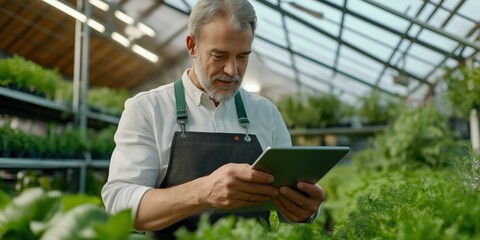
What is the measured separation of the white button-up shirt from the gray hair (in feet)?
0.87

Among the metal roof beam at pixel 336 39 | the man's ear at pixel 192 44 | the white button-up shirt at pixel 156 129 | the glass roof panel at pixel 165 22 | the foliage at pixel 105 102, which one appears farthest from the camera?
the glass roof panel at pixel 165 22

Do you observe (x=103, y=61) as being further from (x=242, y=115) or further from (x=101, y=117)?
(x=242, y=115)

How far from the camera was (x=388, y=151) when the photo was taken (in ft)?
18.1

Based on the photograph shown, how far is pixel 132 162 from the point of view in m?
1.88

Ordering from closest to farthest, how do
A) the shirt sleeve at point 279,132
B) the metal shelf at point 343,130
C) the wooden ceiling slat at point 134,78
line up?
the shirt sleeve at point 279,132, the metal shelf at point 343,130, the wooden ceiling slat at point 134,78

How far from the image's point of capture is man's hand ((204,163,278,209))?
1.44m

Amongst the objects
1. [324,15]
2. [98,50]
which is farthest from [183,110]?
[98,50]

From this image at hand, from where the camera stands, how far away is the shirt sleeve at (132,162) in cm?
179

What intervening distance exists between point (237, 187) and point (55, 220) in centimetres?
71

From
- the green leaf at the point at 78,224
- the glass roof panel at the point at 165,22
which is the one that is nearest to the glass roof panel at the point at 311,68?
the glass roof panel at the point at 165,22

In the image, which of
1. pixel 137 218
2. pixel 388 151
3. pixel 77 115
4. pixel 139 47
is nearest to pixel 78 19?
pixel 77 115

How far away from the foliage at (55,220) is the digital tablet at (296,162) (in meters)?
0.51

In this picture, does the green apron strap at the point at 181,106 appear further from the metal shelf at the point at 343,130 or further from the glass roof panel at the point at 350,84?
the glass roof panel at the point at 350,84

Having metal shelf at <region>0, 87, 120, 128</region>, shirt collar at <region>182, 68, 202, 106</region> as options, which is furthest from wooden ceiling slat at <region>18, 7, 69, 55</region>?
shirt collar at <region>182, 68, 202, 106</region>
